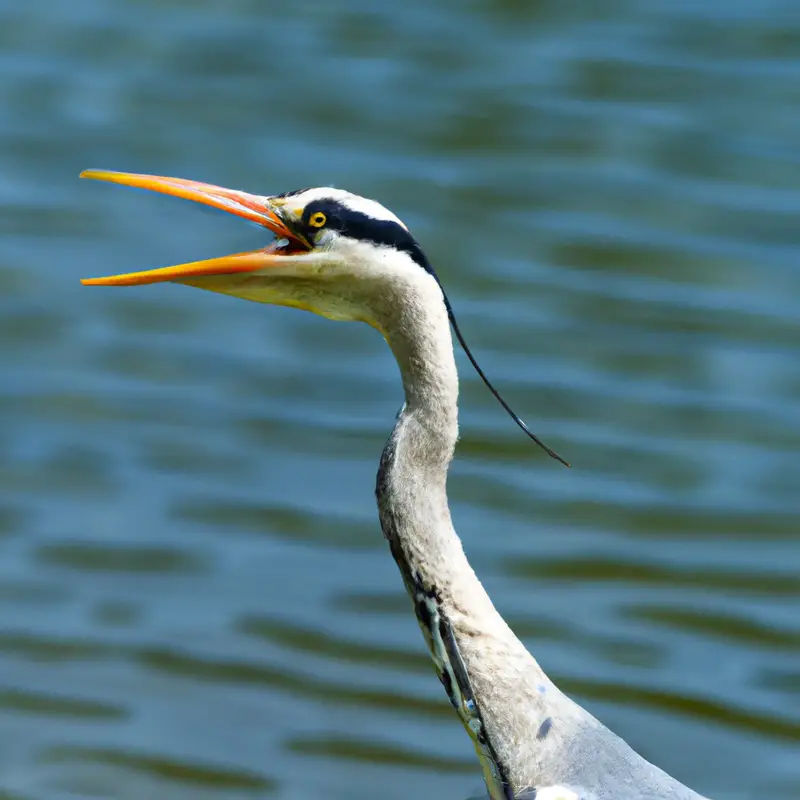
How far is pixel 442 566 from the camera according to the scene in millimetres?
4113

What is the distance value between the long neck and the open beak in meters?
0.33

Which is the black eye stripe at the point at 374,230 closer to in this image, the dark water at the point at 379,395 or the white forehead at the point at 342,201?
the white forehead at the point at 342,201

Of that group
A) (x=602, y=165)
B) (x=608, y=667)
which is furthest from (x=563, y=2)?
(x=608, y=667)

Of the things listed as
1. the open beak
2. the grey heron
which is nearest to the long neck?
the grey heron

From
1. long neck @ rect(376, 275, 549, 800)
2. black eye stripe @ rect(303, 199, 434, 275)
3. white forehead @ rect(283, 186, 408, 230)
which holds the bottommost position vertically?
long neck @ rect(376, 275, 549, 800)

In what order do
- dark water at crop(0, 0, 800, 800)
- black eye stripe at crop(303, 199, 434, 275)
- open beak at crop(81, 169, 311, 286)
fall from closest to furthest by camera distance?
1. black eye stripe at crop(303, 199, 434, 275)
2. open beak at crop(81, 169, 311, 286)
3. dark water at crop(0, 0, 800, 800)

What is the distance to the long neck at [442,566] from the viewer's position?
158 inches

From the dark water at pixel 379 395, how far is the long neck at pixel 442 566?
3.42 feet

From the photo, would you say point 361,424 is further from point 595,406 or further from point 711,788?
point 711,788

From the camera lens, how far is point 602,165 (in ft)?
31.6

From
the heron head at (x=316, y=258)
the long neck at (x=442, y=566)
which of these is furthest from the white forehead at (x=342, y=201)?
the long neck at (x=442, y=566)

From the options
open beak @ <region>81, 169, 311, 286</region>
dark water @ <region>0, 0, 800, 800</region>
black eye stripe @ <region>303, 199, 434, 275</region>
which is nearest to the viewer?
black eye stripe @ <region>303, 199, 434, 275</region>

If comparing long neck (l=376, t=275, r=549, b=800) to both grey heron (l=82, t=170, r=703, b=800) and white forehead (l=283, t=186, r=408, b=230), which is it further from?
white forehead (l=283, t=186, r=408, b=230)

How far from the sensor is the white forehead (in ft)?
13.0
